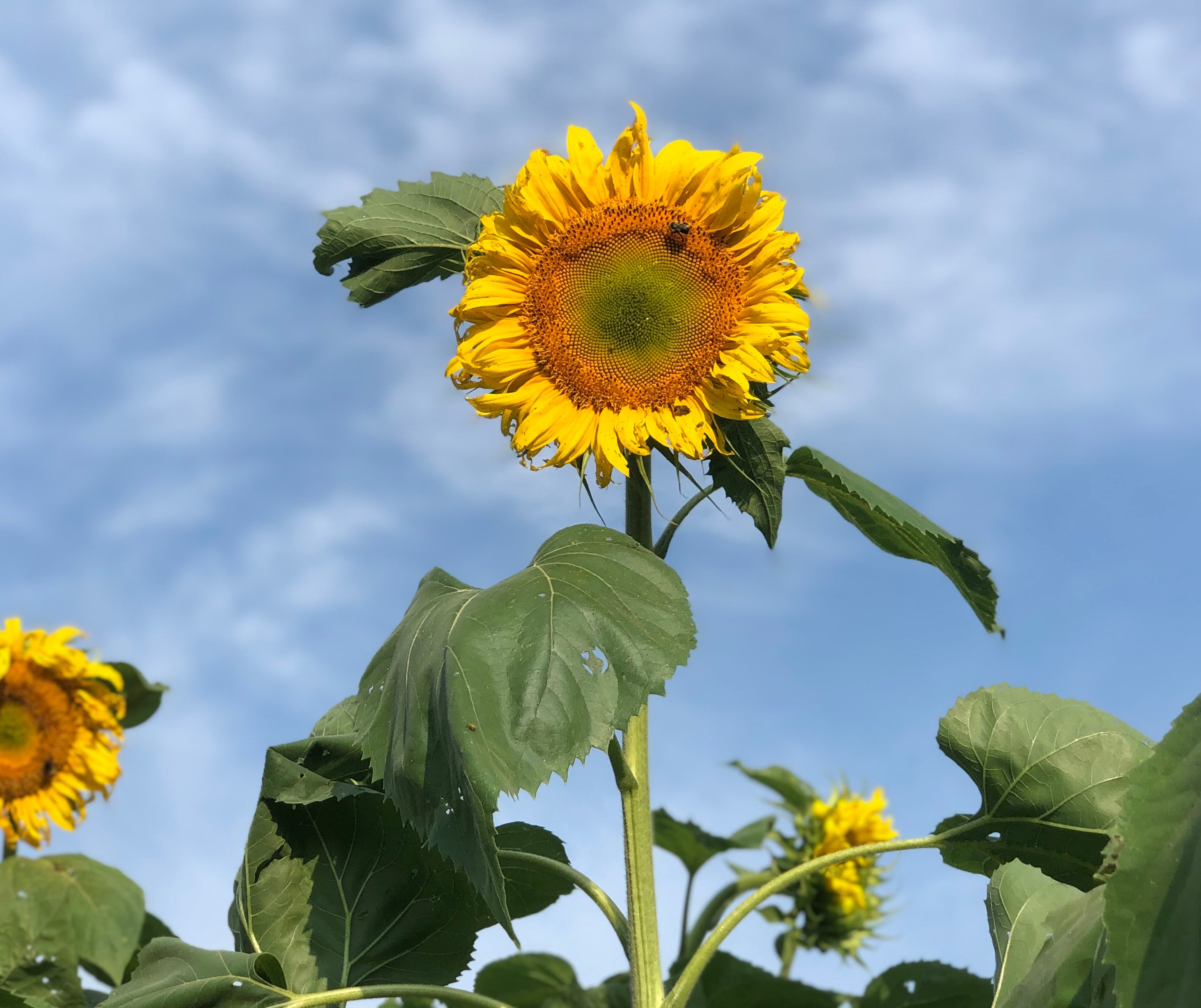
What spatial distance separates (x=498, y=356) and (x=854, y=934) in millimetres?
2981

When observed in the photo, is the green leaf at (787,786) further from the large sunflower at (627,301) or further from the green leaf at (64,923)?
the large sunflower at (627,301)

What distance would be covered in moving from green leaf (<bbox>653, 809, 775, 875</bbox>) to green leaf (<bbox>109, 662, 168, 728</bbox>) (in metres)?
2.01

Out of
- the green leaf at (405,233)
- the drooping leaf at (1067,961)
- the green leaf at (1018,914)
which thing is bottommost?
the drooping leaf at (1067,961)

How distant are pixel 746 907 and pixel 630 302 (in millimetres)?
1156

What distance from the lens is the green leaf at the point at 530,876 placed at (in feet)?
8.55

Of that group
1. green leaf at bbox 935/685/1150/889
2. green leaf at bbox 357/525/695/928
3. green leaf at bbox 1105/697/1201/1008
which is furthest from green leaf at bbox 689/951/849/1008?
green leaf at bbox 1105/697/1201/1008

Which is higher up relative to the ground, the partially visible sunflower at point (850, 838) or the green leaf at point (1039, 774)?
the partially visible sunflower at point (850, 838)

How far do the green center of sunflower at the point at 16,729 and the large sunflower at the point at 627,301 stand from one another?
3.15m

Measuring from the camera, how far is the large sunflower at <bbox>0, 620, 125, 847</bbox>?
4609mm

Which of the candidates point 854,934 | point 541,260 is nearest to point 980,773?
point 541,260

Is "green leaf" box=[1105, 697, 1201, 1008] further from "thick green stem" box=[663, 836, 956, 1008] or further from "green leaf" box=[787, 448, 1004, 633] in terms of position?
"green leaf" box=[787, 448, 1004, 633]

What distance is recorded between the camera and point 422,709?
1.87m

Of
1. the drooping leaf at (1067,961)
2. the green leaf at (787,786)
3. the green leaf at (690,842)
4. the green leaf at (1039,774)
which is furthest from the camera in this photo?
the green leaf at (787,786)

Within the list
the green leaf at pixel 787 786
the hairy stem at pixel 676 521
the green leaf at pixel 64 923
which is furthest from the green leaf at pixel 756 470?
the green leaf at pixel 64 923
